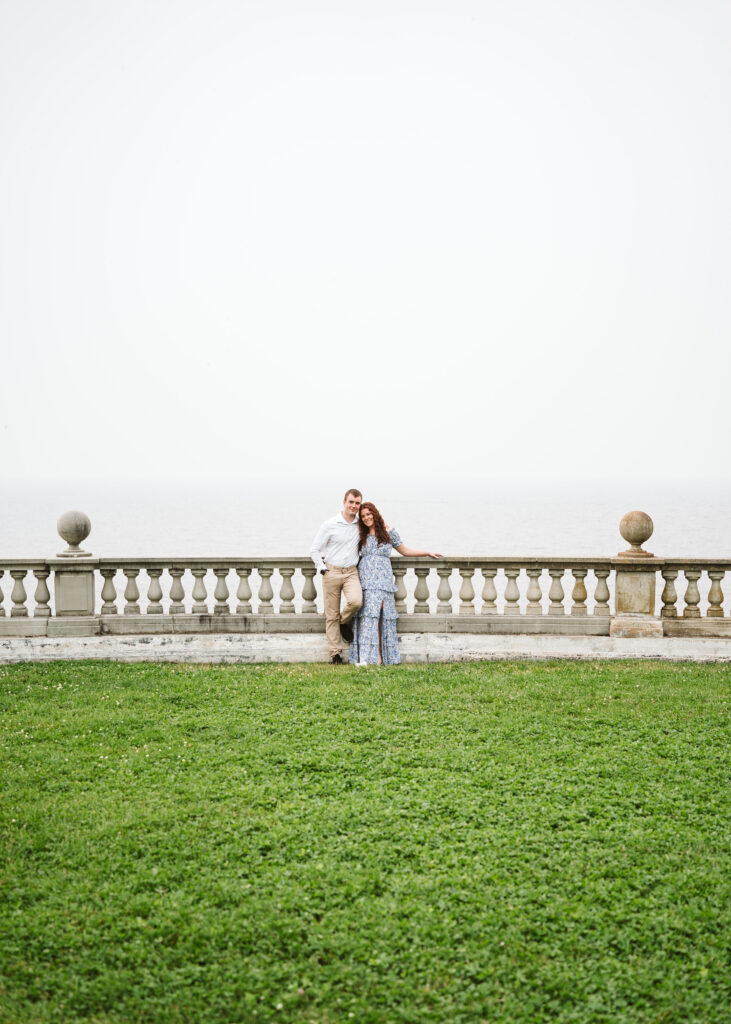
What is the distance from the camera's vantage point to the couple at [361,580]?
10805mm

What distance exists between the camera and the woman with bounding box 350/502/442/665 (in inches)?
426

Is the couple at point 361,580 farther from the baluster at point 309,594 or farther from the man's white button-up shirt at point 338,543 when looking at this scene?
the baluster at point 309,594

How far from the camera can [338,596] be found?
10.9m

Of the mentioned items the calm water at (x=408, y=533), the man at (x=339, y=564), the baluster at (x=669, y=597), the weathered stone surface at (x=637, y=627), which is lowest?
the calm water at (x=408, y=533)

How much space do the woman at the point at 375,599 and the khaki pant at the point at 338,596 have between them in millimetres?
144

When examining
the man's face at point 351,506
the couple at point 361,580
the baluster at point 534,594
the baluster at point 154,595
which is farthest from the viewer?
the baluster at point 154,595

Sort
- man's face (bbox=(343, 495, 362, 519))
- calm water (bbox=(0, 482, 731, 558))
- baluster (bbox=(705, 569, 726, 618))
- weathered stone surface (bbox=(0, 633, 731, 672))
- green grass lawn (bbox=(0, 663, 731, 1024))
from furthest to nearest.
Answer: calm water (bbox=(0, 482, 731, 558))
baluster (bbox=(705, 569, 726, 618))
weathered stone surface (bbox=(0, 633, 731, 672))
man's face (bbox=(343, 495, 362, 519))
green grass lawn (bbox=(0, 663, 731, 1024))

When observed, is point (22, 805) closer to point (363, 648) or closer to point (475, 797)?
point (475, 797)

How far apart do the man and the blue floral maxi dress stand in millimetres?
121

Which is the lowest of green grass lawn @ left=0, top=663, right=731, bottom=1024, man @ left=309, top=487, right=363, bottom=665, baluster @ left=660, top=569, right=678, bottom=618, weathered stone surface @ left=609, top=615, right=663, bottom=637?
green grass lawn @ left=0, top=663, right=731, bottom=1024

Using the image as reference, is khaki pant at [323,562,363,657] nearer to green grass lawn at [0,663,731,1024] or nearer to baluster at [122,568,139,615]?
green grass lawn at [0,663,731,1024]

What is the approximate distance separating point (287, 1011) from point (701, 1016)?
1.88 meters

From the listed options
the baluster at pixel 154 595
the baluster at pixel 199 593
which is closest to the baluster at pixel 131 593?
the baluster at pixel 154 595

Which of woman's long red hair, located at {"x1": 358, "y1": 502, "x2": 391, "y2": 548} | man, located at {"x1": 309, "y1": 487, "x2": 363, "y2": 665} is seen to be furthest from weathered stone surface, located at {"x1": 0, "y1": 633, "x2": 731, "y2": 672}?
woman's long red hair, located at {"x1": 358, "y1": 502, "x2": 391, "y2": 548}
